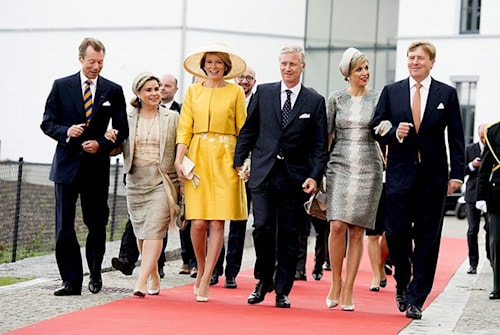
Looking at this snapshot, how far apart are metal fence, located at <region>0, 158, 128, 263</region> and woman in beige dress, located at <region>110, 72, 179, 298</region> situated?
338 centimetres

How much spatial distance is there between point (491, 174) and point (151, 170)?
155 inches

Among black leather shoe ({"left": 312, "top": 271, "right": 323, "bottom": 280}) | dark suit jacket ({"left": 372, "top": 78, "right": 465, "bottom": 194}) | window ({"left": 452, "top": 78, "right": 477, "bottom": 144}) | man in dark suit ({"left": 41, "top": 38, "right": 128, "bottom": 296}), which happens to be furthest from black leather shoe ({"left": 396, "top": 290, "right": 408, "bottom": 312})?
window ({"left": 452, "top": 78, "right": 477, "bottom": 144})

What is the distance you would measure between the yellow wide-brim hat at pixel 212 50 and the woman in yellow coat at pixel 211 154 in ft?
0.08

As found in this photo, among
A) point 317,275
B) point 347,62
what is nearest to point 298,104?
point 347,62

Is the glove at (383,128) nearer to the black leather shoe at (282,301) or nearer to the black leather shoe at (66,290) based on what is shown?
the black leather shoe at (282,301)

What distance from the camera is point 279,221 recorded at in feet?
35.0

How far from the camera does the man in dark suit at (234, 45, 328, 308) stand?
1052 centimetres

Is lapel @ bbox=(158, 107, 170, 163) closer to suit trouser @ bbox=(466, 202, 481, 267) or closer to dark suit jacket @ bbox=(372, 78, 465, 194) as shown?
dark suit jacket @ bbox=(372, 78, 465, 194)

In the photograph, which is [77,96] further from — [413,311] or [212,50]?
[413,311]

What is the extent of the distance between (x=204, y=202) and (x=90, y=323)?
236 cm

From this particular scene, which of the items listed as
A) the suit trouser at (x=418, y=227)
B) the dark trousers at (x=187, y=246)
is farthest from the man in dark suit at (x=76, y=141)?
the dark trousers at (x=187, y=246)

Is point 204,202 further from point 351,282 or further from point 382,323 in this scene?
point 382,323

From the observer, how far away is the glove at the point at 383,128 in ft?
33.1

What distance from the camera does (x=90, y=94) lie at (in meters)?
10.8
